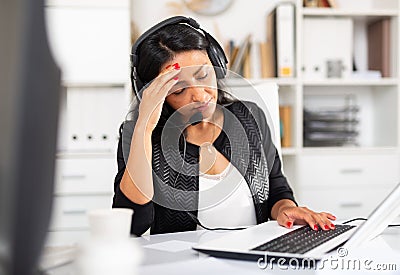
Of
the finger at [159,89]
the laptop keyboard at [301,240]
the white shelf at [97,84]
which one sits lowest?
the laptop keyboard at [301,240]

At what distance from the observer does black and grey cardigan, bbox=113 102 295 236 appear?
1.20m

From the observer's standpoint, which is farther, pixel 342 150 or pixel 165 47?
pixel 342 150

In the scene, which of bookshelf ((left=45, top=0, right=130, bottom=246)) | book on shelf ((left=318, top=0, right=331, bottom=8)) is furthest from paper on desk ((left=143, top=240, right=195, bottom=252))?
book on shelf ((left=318, top=0, right=331, bottom=8))

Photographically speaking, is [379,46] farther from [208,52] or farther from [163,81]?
[163,81]

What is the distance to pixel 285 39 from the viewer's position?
8.80 ft

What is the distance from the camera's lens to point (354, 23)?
297cm

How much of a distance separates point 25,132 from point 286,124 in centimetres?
252

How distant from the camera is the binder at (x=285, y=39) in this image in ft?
8.71

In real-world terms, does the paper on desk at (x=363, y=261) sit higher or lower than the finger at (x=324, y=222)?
lower

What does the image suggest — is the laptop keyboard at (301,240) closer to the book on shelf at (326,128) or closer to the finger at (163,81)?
the finger at (163,81)

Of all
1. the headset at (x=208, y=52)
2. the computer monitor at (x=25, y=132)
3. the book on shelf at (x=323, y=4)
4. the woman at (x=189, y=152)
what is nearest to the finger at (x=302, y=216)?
the woman at (x=189, y=152)

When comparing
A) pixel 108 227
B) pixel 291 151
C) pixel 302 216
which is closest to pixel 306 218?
pixel 302 216

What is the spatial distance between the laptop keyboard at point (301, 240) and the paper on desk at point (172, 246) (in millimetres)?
146

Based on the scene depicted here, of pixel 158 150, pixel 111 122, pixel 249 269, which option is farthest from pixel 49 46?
pixel 111 122
